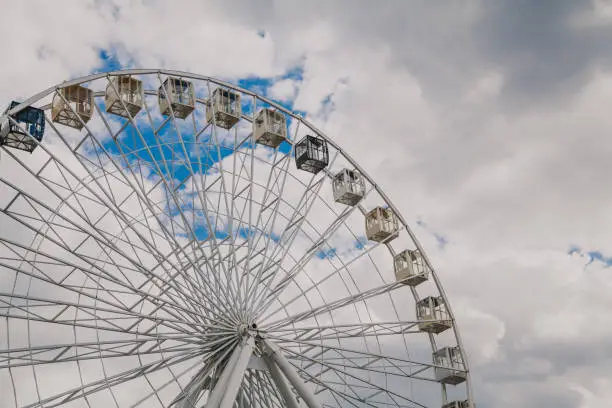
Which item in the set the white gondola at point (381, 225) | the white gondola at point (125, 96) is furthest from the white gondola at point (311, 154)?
the white gondola at point (125, 96)

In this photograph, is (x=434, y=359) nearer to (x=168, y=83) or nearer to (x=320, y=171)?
(x=320, y=171)

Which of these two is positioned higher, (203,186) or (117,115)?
(117,115)

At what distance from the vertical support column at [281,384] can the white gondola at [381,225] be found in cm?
916

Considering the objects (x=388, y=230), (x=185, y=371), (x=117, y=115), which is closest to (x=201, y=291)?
(x=185, y=371)

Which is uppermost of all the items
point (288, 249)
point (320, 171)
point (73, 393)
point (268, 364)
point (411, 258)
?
point (320, 171)

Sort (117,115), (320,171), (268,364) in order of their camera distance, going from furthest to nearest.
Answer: (320,171) → (117,115) → (268,364)

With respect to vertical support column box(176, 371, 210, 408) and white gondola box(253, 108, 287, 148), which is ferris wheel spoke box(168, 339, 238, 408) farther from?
white gondola box(253, 108, 287, 148)

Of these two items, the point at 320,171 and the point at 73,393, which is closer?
the point at 73,393

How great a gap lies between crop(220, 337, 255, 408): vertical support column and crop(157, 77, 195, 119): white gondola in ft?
29.2

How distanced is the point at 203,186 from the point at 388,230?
9.55 metres

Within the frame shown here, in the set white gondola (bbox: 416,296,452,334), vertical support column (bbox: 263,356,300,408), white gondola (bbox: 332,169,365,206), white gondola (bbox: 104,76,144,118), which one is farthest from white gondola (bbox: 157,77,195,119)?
white gondola (bbox: 416,296,452,334)

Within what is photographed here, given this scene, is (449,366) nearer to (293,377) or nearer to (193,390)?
(293,377)

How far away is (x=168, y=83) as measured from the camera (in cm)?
2822

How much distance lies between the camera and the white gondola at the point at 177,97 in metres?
28.0
